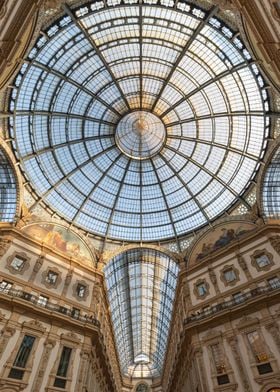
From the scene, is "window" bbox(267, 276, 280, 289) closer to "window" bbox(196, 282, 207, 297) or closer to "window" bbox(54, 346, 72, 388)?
"window" bbox(196, 282, 207, 297)

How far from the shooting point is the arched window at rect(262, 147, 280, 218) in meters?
32.6

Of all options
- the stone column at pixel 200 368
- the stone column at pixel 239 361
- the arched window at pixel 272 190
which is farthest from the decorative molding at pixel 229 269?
the arched window at pixel 272 190

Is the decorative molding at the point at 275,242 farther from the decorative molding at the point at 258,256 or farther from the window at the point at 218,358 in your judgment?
the window at the point at 218,358

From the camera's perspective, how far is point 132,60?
34.7 meters

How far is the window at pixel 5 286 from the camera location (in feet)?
88.5

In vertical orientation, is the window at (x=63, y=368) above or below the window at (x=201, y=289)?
below

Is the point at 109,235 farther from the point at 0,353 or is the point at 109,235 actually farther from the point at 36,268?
the point at 0,353

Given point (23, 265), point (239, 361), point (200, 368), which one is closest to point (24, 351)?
point (23, 265)

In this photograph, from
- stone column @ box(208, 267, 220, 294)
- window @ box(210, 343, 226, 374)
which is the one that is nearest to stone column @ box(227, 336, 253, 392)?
window @ box(210, 343, 226, 374)

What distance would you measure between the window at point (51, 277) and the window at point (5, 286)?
434 cm

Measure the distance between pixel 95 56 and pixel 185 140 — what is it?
53.0 feet

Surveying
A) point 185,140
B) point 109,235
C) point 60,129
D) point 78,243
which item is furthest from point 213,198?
point 60,129

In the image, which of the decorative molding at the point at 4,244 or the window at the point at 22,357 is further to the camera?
the decorative molding at the point at 4,244

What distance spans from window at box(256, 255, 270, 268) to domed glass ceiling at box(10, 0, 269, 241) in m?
9.49
